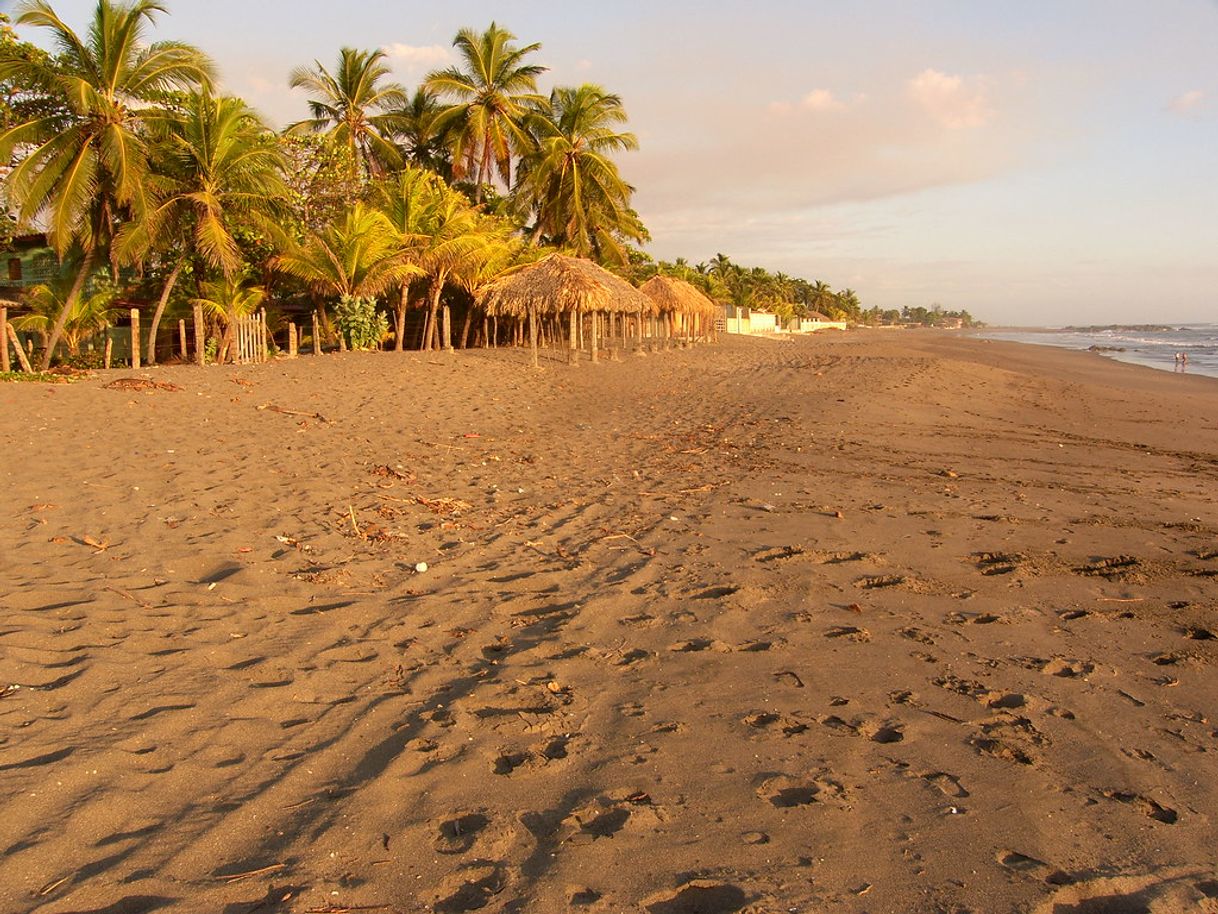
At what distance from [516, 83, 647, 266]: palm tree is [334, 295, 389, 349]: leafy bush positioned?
28.1ft

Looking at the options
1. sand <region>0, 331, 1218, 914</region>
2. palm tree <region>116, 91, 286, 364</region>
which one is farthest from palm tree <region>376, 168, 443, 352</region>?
sand <region>0, 331, 1218, 914</region>

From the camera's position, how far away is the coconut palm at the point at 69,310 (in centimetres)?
1709

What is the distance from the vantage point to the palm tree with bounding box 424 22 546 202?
82.6ft

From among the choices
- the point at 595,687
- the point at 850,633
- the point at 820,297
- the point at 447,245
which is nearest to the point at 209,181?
the point at 447,245

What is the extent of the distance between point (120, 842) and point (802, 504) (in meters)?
5.07

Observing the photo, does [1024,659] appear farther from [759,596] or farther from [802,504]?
[802,504]

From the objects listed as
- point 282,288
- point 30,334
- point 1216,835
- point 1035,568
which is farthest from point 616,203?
point 1216,835

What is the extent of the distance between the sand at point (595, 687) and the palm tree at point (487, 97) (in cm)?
2028

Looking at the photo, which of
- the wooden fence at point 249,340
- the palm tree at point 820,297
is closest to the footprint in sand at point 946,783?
the wooden fence at point 249,340

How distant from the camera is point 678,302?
87.9 feet

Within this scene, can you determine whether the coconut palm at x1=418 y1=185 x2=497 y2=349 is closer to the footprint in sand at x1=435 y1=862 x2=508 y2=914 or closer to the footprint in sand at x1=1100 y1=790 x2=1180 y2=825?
the footprint in sand at x1=435 y1=862 x2=508 y2=914

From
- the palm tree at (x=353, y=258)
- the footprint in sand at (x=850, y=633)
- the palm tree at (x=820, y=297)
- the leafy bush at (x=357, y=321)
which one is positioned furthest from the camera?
the palm tree at (x=820, y=297)

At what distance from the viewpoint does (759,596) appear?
429 cm

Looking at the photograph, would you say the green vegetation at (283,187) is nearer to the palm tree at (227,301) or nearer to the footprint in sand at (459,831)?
the palm tree at (227,301)
